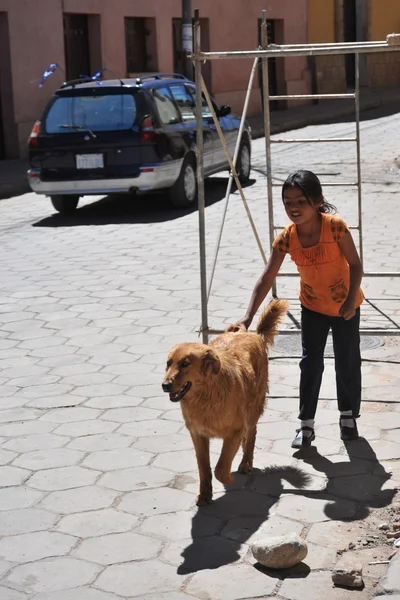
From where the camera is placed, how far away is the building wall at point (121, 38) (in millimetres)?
22141

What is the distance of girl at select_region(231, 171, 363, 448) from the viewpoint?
560cm

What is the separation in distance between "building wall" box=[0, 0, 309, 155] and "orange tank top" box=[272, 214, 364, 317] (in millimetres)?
17088

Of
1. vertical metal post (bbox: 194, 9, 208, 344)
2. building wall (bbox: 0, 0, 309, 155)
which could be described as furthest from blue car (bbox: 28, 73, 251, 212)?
building wall (bbox: 0, 0, 309, 155)

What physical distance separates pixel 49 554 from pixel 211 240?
26.4 feet

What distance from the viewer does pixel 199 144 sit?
7289mm

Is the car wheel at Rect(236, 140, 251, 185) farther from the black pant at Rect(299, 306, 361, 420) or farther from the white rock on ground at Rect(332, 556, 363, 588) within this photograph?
the white rock on ground at Rect(332, 556, 363, 588)

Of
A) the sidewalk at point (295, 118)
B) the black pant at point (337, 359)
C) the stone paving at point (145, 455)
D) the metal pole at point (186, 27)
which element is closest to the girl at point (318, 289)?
the black pant at point (337, 359)

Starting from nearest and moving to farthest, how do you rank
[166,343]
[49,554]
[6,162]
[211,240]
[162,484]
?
[49,554] → [162,484] → [166,343] → [211,240] → [6,162]

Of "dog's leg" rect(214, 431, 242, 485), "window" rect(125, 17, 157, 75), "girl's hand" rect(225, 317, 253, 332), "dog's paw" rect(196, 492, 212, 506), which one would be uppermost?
"window" rect(125, 17, 157, 75)

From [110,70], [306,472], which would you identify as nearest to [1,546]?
[306,472]

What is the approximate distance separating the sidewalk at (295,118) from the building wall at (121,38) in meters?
1.03

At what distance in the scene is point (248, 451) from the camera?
5543 mm

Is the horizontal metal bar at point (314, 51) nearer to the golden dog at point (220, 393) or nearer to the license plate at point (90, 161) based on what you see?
the golden dog at point (220, 393)

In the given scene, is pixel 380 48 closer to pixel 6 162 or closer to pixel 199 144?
pixel 199 144
